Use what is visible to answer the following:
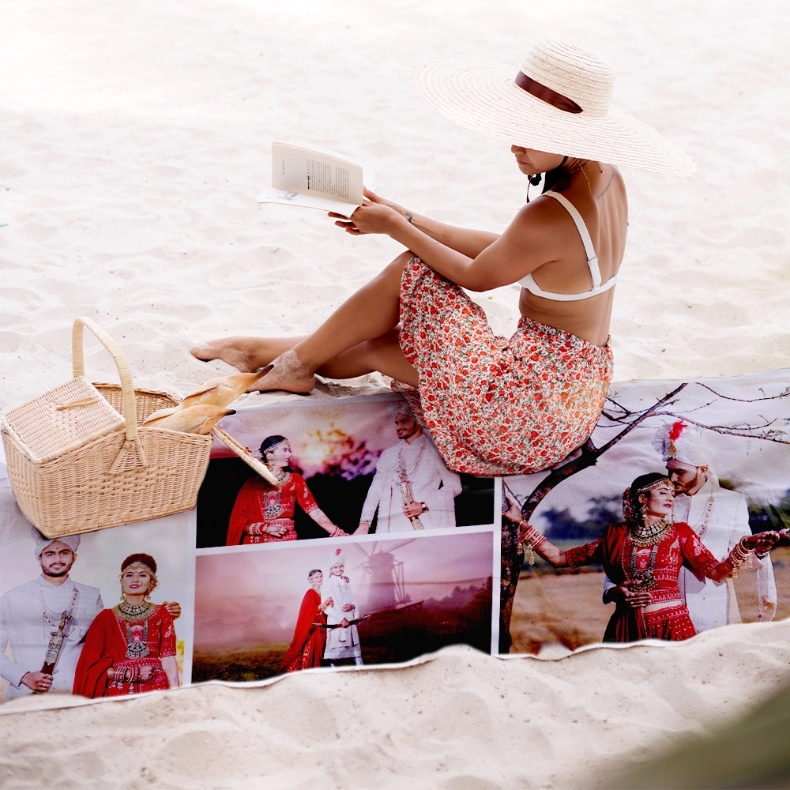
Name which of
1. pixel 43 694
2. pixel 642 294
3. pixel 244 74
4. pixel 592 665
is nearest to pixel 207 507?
pixel 43 694

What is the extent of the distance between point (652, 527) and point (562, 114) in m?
1.19

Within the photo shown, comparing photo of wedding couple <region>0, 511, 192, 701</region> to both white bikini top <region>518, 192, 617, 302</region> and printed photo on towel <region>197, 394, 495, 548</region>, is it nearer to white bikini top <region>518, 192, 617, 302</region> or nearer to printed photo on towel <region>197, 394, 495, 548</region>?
printed photo on towel <region>197, 394, 495, 548</region>

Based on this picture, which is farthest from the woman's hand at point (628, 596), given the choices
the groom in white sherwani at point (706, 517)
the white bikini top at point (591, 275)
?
the white bikini top at point (591, 275)

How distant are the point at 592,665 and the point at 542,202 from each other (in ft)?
3.99

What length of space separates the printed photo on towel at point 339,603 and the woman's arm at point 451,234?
0.90 meters

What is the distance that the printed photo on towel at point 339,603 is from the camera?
236 centimetres

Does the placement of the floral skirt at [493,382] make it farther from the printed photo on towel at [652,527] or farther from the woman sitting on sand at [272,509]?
the woman sitting on sand at [272,509]

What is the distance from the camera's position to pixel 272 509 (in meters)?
2.63

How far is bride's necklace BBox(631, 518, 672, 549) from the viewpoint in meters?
2.63

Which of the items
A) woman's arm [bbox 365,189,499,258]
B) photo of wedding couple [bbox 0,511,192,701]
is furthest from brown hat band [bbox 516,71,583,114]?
photo of wedding couple [bbox 0,511,192,701]

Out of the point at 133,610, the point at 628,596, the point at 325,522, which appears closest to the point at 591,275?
the point at 628,596

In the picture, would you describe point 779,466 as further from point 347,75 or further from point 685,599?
point 347,75

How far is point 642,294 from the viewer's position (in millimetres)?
4070

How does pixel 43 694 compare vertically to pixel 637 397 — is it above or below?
below
